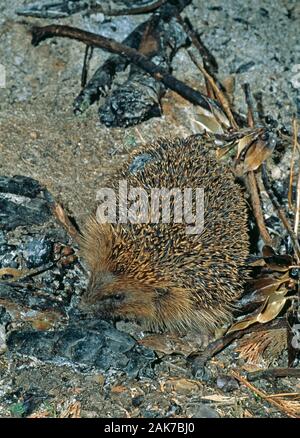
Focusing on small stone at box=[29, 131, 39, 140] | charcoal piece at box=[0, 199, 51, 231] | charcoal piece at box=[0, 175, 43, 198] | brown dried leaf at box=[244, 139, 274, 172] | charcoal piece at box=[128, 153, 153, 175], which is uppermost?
small stone at box=[29, 131, 39, 140]

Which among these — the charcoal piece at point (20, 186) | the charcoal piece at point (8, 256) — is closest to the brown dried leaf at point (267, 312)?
the charcoal piece at point (8, 256)

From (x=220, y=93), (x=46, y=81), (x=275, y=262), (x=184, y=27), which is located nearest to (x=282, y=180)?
(x=220, y=93)

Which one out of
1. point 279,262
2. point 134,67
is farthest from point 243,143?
point 134,67

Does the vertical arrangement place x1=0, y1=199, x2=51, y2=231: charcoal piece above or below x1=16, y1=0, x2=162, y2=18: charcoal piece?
below

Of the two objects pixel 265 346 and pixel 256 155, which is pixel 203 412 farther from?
pixel 256 155

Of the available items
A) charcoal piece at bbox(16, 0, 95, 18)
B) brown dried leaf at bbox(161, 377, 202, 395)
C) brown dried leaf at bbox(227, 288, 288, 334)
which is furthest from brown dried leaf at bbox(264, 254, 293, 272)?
charcoal piece at bbox(16, 0, 95, 18)

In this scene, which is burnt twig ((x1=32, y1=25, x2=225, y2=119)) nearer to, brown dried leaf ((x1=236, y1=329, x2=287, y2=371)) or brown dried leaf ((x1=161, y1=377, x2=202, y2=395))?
brown dried leaf ((x1=236, y1=329, x2=287, y2=371))

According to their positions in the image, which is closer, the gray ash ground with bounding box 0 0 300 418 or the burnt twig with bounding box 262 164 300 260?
the gray ash ground with bounding box 0 0 300 418

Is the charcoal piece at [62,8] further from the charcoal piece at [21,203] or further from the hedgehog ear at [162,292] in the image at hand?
the hedgehog ear at [162,292]
